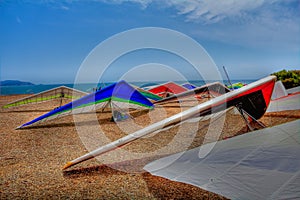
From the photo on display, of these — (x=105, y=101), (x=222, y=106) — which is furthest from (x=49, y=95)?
(x=222, y=106)

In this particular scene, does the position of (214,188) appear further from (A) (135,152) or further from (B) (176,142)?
(B) (176,142)

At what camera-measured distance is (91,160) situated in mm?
4020

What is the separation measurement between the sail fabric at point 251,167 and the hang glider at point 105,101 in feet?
15.6

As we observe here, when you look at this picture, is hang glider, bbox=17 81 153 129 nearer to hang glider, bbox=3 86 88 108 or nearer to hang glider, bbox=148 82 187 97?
hang glider, bbox=3 86 88 108

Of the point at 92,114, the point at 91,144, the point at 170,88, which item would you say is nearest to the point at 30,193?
the point at 91,144

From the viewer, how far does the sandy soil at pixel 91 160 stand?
2.82m

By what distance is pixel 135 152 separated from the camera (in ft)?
14.9

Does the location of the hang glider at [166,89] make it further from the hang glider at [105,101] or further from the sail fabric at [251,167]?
the sail fabric at [251,167]

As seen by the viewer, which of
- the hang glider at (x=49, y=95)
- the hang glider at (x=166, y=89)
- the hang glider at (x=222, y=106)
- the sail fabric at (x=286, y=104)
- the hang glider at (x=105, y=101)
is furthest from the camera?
the hang glider at (x=166, y=89)

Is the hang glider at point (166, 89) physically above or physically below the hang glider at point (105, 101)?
above

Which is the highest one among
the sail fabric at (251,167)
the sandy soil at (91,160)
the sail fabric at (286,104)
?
the sail fabric at (286,104)

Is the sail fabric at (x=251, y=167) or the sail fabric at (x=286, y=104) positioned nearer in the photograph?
the sail fabric at (x=251, y=167)

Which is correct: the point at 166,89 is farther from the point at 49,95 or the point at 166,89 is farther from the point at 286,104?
the point at 286,104

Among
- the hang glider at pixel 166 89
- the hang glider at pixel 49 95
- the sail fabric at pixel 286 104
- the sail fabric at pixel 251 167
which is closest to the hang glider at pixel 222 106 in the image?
the sail fabric at pixel 251 167
